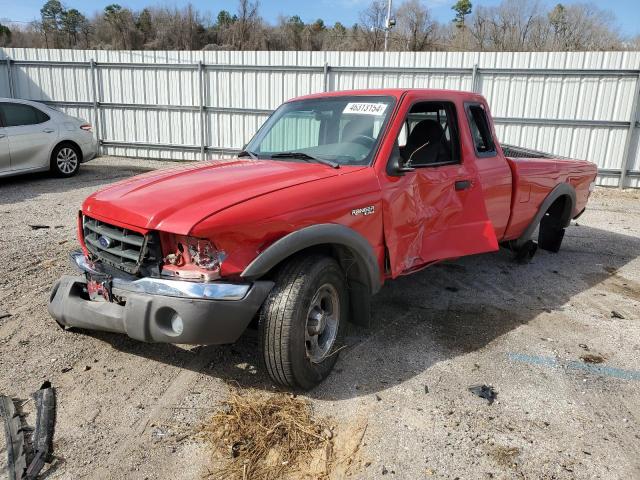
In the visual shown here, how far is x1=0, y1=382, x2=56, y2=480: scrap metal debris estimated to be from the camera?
2.55 metres

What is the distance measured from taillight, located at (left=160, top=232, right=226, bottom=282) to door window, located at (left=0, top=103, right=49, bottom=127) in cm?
869

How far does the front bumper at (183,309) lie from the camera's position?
275cm

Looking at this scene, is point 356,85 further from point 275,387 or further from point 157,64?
point 275,387

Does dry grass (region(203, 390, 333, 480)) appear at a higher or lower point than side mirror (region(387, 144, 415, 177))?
lower

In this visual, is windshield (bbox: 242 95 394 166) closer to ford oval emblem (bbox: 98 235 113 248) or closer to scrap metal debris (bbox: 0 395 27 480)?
ford oval emblem (bbox: 98 235 113 248)

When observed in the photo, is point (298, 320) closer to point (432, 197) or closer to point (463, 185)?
point (432, 197)

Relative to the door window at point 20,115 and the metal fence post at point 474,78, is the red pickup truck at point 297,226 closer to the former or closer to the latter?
the door window at point 20,115

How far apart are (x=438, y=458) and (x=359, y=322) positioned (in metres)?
1.23

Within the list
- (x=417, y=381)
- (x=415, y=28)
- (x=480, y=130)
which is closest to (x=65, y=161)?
(x=480, y=130)

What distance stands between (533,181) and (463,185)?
134cm

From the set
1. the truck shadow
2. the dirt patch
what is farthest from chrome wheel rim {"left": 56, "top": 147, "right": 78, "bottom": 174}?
the dirt patch

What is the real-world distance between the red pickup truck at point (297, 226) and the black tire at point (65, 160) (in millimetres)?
7923

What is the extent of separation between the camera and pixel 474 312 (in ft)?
15.4

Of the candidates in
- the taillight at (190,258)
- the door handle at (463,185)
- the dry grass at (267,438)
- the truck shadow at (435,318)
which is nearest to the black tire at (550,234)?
the truck shadow at (435,318)
